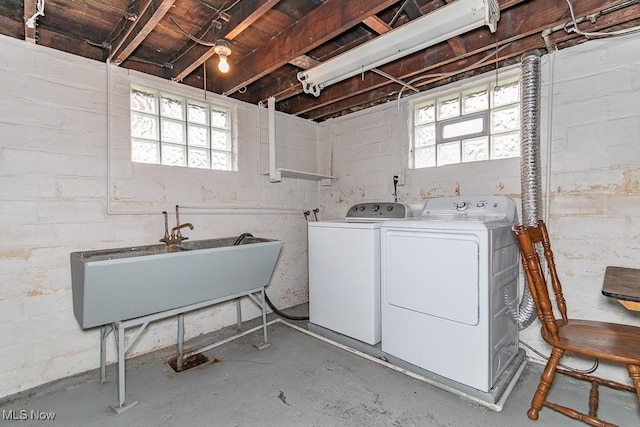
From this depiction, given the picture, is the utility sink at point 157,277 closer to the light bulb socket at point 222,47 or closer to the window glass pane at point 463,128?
the light bulb socket at point 222,47

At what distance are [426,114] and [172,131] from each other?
248 centimetres

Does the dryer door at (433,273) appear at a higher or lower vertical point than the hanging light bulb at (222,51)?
lower

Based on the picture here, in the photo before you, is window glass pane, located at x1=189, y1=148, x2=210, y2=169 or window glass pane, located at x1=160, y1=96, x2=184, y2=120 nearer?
window glass pane, located at x1=160, y1=96, x2=184, y2=120

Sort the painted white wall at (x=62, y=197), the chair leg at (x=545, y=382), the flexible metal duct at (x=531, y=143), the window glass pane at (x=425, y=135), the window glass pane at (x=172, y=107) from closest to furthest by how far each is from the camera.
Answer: the chair leg at (x=545, y=382) → the painted white wall at (x=62, y=197) → the flexible metal duct at (x=531, y=143) → the window glass pane at (x=172, y=107) → the window glass pane at (x=425, y=135)

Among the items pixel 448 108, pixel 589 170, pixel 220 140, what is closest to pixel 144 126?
pixel 220 140

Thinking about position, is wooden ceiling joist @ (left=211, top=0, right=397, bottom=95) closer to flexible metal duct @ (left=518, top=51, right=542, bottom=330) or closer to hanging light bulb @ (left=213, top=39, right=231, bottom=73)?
hanging light bulb @ (left=213, top=39, right=231, bottom=73)

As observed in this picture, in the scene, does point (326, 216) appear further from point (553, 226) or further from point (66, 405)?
point (66, 405)

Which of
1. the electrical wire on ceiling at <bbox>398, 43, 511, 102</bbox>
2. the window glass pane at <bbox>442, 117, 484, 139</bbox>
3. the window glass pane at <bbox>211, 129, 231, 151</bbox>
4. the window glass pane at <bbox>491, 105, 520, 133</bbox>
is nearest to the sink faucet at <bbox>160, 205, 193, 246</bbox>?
the window glass pane at <bbox>211, 129, 231, 151</bbox>

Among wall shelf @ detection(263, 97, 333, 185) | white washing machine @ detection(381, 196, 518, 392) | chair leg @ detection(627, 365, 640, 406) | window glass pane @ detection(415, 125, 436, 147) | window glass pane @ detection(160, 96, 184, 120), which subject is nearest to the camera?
chair leg @ detection(627, 365, 640, 406)

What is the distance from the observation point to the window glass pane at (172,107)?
2758mm

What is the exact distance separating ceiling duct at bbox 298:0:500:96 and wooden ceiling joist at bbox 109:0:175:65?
112 centimetres

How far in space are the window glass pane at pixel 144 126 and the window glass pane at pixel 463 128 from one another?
2.69m

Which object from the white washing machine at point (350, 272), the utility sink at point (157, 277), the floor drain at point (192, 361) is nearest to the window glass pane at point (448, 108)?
the white washing machine at point (350, 272)

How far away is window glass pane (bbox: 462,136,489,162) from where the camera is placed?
2.68 metres
